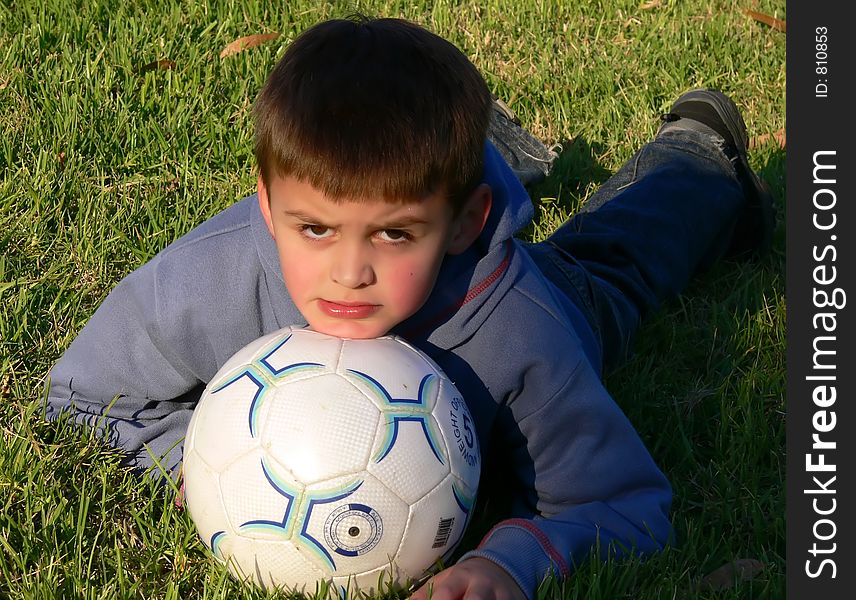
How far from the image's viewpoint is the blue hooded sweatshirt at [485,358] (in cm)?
282

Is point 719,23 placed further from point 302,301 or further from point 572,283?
point 302,301

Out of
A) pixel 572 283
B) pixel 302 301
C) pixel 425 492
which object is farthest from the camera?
pixel 572 283

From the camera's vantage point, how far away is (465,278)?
2840 millimetres

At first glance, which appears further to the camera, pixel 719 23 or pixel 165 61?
pixel 719 23

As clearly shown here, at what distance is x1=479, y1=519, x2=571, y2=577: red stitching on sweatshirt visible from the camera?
8.70 feet

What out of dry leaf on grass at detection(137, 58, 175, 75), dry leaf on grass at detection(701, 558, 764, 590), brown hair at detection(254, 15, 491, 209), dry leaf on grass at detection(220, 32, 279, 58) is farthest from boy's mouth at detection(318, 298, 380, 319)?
dry leaf on grass at detection(220, 32, 279, 58)

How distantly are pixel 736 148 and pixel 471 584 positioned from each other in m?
2.49

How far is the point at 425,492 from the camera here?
2453 mm

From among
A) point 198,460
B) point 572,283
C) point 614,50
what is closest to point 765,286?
point 572,283

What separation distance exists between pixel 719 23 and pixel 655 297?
85.2 inches

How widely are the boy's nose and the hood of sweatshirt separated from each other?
1.12ft

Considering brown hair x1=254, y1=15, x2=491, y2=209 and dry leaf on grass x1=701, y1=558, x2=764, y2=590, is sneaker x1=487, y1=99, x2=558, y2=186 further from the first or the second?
dry leaf on grass x1=701, y1=558, x2=764, y2=590

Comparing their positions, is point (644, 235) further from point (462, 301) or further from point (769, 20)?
point (769, 20)

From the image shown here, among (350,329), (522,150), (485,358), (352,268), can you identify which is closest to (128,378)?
(350,329)
